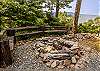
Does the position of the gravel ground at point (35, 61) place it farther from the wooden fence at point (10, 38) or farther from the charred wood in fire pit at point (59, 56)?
the charred wood in fire pit at point (59, 56)

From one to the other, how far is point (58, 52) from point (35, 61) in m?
1.15

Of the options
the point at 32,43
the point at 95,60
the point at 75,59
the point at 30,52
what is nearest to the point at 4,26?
the point at 32,43

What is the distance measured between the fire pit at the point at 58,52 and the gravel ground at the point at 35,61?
224 millimetres

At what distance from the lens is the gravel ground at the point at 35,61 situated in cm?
692

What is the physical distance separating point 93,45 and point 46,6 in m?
4.60

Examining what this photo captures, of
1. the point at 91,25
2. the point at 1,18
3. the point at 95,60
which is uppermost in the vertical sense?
the point at 1,18

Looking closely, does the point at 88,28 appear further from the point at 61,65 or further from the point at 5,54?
the point at 5,54

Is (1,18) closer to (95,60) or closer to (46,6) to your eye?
(46,6)

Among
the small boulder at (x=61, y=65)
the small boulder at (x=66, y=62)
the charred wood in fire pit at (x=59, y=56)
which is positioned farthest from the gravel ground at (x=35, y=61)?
the charred wood in fire pit at (x=59, y=56)

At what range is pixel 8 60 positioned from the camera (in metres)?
6.88

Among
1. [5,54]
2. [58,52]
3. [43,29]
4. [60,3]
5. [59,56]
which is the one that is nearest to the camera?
[5,54]

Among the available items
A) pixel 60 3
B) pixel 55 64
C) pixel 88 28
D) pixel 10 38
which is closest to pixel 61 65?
pixel 55 64

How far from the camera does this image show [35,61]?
7395 millimetres

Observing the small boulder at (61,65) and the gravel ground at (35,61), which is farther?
the small boulder at (61,65)
